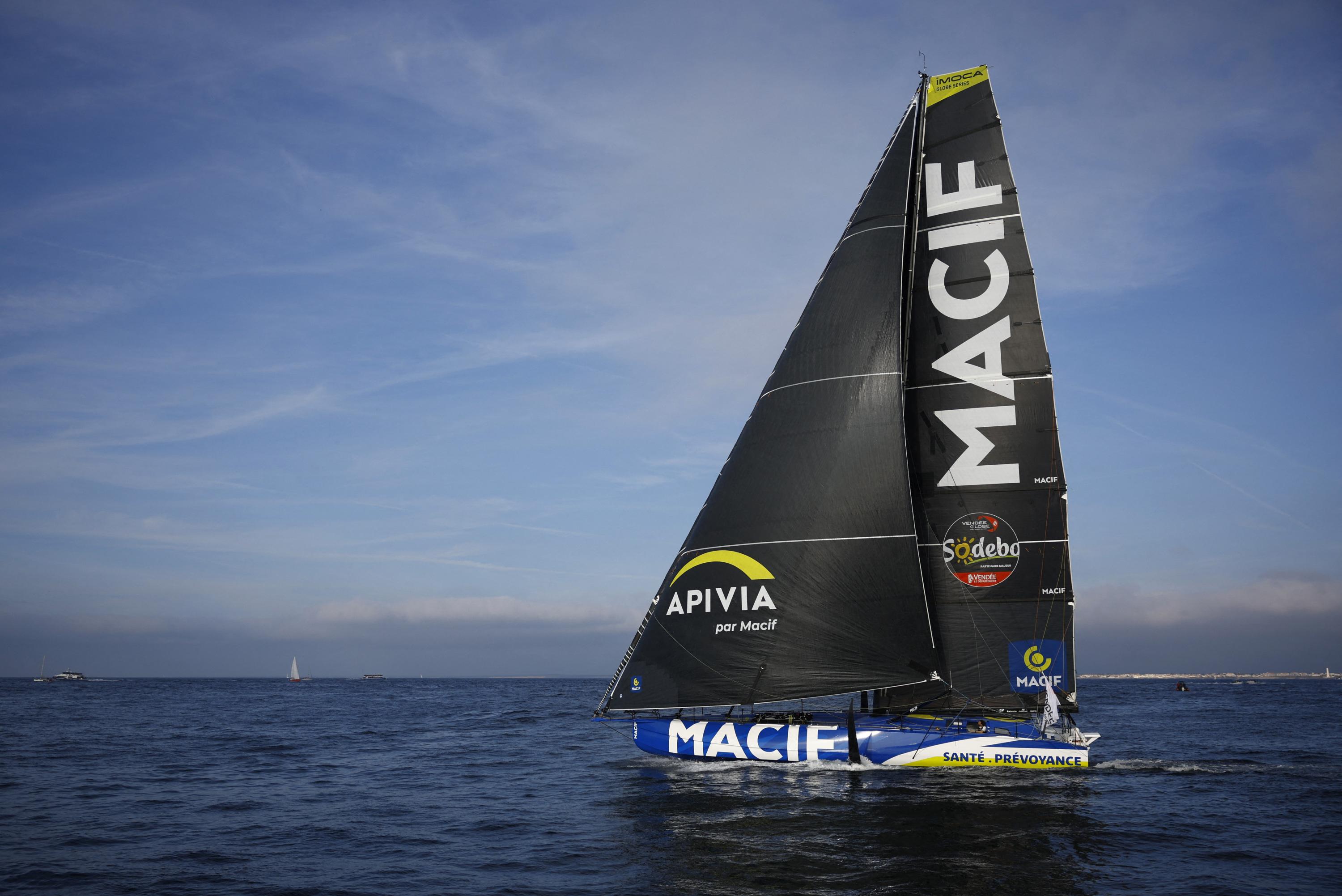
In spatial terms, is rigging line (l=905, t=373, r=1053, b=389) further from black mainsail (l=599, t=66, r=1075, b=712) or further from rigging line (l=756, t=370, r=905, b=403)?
rigging line (l=756, t=370, r=905, b=403)

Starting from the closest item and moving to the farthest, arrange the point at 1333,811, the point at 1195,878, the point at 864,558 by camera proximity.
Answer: the point at 1195,878 → the point at 1333,811 → the point at 864,558

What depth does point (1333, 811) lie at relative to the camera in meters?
19.0

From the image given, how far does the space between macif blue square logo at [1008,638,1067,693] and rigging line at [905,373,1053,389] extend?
609 centimetres

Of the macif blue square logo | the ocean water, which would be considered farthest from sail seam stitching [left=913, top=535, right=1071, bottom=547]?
the ocean water

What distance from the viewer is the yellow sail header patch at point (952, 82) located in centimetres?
2255

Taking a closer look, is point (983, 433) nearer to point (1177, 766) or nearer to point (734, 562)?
point (734, 562)

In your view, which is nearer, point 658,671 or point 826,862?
point 826,862

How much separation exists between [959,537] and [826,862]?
994 cm

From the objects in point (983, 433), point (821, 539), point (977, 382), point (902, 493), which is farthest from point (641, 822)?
point (977, 382)

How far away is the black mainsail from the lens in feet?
67.1

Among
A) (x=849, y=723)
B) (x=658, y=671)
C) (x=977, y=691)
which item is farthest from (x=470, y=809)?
(x=977, y=691)

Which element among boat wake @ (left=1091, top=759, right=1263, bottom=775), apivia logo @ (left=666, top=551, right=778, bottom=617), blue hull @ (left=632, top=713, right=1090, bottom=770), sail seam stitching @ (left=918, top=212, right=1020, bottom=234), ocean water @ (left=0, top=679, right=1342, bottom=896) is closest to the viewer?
ocean water @ (left=0, top=679, right=1342, bottom=896)

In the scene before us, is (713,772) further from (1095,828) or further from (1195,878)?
(1195,878)

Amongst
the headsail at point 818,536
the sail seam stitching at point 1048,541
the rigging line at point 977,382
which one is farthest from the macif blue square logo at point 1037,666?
the rigging line at point 977,382
